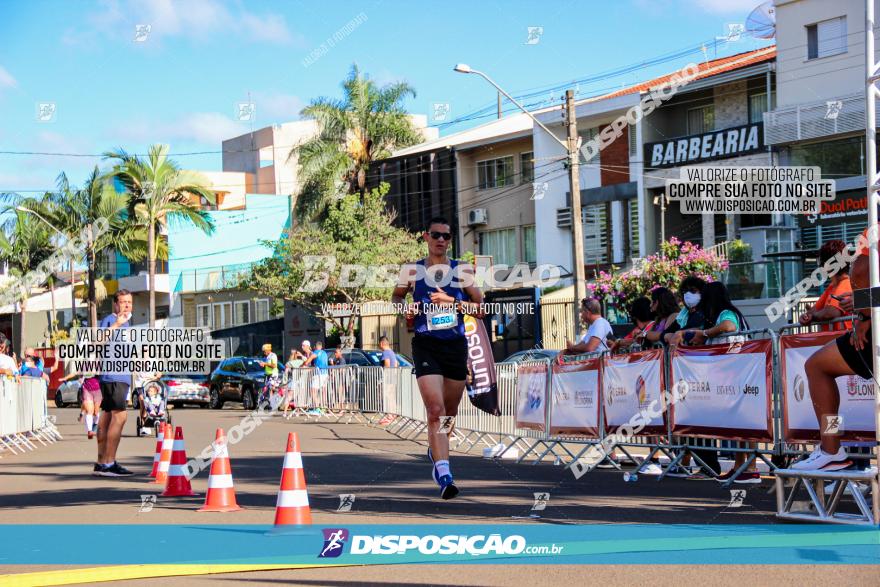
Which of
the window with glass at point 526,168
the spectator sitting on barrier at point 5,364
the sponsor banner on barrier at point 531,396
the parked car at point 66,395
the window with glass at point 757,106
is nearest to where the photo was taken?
the sponsor banner on barrier at point 531,396

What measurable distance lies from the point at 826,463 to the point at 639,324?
19.9 ft

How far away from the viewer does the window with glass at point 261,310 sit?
58619 mm

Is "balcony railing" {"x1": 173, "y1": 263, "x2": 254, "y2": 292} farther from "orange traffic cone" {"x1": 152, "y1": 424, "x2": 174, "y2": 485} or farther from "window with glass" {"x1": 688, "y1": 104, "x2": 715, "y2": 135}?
"orange traffic cone" {"x1": 152, "y1": 424, "x2": 174, "y2": 485}

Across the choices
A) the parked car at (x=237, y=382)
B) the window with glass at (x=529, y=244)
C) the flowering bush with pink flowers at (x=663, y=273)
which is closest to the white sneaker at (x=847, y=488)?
the flowering bush with pink flowers at (x=663, y=273)

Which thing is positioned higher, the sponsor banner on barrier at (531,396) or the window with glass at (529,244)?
the window with glass at (529,244)

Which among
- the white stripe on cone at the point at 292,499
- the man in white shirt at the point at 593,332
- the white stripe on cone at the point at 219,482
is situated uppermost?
the man in white shirt at the point at 593,332

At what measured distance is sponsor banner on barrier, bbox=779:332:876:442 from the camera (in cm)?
895

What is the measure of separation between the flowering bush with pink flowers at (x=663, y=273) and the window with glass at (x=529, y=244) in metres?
9.94

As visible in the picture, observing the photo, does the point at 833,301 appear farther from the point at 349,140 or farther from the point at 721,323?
the point at 349,140

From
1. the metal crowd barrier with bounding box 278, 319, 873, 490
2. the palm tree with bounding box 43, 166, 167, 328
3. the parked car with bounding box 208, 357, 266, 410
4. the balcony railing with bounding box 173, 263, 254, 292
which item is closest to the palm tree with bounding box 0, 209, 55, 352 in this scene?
the palm tree with bounding box 43, 166, 167, 328

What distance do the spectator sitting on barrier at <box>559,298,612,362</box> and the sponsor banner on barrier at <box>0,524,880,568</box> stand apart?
6.18 meters

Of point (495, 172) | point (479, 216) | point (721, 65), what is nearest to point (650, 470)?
point (721, 65)

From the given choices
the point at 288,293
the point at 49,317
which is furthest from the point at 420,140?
the point at 49,317

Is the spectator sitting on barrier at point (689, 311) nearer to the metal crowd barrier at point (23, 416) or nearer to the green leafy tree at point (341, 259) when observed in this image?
the metal crowd barrier at point (23, 416)
